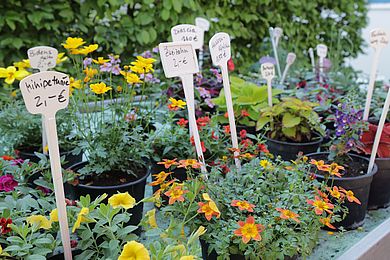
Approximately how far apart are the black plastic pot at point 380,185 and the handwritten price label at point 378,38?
0.38 meters

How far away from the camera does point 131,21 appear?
105 inches

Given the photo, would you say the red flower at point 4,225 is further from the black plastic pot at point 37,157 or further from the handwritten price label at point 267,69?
the handwritten price label at point 267,69

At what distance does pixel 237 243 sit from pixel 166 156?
51 cm

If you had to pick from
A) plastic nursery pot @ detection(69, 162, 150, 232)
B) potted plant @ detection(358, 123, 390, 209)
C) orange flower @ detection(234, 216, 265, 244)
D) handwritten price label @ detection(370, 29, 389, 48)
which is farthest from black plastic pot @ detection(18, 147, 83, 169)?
handwritten price label @ detection(370, 29, 389, 48)

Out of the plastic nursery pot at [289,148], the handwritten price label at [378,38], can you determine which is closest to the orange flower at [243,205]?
the plastic nursery pot at [289,148]

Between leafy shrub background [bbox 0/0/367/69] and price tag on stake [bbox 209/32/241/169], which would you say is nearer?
price tag on stake [bbox 209/32/241/169]

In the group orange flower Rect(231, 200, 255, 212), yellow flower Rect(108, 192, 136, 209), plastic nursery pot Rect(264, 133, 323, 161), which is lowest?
plastic nursery pot Rect(264, 133, 323, 161)

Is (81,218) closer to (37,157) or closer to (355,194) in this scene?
(37,157)

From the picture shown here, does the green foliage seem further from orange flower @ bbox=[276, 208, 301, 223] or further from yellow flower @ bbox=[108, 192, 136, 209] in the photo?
yellow flower @ bbox=[108, 192, 136, 209]

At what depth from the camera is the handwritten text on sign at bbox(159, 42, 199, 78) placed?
1.07m

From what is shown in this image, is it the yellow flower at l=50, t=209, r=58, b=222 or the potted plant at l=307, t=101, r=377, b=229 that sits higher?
the yellow flower at l=50, t=209, r=58, b=222

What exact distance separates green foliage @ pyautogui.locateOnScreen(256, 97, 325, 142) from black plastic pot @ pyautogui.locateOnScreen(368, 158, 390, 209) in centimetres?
21

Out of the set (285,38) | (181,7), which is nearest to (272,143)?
(181,7)

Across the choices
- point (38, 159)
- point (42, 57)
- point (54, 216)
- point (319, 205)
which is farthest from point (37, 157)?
point (319, 205)
